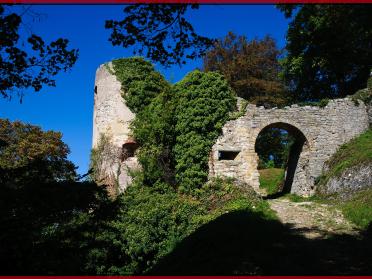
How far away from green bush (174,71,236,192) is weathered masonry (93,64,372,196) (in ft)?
1.83

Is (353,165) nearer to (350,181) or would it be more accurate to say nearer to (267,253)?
(350,181)

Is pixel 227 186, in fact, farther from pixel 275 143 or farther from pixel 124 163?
pixel 275 143

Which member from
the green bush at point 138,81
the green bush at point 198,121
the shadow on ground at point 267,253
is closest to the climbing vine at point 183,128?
the green bush at point 198,121

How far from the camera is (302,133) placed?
15.7 metres

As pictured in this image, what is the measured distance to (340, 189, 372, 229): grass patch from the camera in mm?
9398

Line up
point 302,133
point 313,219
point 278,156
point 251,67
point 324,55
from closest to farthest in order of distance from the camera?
point 313,219, point 302,133, point 324,55, point 251,67, point 278,156

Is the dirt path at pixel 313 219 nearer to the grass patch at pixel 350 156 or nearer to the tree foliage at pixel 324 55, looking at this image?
the grass patch at pixel 350 156

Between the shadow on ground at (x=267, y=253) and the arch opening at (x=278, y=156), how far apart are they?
24.5 feet

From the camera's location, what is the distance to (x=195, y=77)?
48.1 feet

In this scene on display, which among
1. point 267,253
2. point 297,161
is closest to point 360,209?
point 267,253

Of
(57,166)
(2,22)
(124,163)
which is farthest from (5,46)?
(124,163)

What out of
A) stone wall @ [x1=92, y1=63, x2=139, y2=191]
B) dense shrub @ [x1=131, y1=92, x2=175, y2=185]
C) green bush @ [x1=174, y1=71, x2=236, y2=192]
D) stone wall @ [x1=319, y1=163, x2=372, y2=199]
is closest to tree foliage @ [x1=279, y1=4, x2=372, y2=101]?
green bush @ [x1=174, y1=71, x2=236, y2=192]

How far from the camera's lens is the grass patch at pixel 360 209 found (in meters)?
9.40

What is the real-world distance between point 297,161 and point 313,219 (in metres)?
6.88
